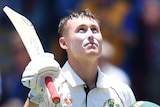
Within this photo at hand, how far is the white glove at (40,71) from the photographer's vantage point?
11.1 ft

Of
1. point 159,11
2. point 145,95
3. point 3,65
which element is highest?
point 159,11

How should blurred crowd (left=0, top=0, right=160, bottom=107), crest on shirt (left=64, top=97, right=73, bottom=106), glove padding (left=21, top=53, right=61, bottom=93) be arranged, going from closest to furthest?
glove padding (left=21, top=53, right=61, bottom=93) → crest on shirt (left=64, top=97, right=73, bottom=106) → blurred crowd (left=0, top=0, right=160, bottom=107)

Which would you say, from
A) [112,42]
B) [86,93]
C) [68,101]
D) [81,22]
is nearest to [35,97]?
[68,101]

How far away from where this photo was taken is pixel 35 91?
140 inches

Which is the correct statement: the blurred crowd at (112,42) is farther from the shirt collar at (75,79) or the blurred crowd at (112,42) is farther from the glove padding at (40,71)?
the glove padding at (40,71)

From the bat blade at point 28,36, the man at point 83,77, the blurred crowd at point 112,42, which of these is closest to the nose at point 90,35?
the man at point 83,77

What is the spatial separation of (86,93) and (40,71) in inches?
19.0

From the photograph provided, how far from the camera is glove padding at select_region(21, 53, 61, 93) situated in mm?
3375

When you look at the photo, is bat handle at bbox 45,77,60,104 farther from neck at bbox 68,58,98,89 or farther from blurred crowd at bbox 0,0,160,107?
blurred crowd at bbox 0,0,160,107

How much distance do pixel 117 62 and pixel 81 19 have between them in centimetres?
216

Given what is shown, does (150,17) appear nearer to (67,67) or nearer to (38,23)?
(38,23)

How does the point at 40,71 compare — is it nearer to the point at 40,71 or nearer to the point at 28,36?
the point at 40,71

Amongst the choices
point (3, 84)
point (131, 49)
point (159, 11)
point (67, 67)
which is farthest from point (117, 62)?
point (67, 67)

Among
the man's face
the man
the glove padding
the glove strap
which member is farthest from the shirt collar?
the glove padding
